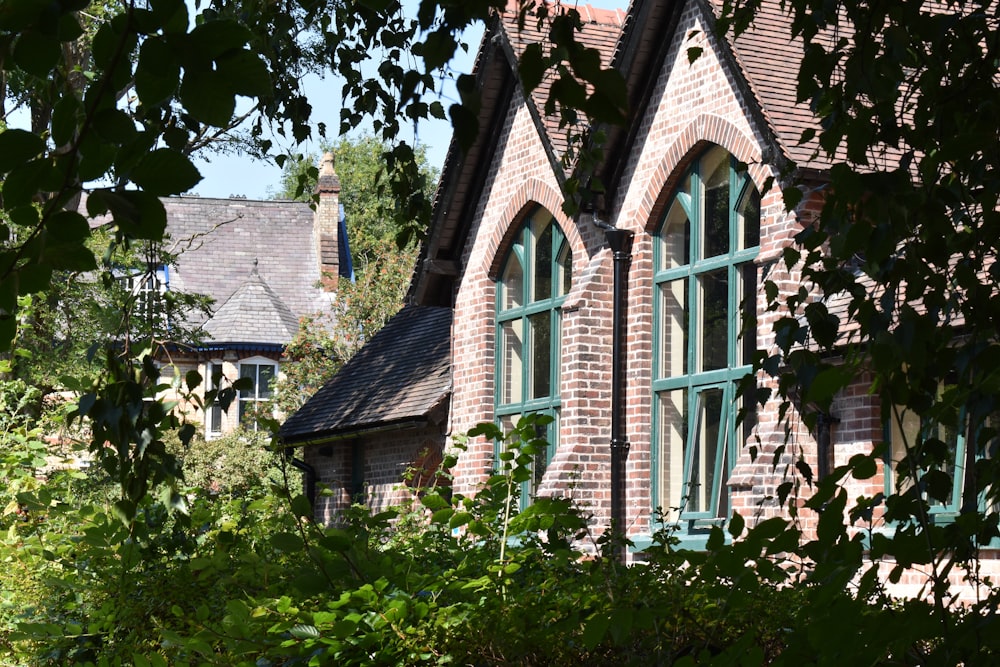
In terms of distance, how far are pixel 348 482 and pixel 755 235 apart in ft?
31.0

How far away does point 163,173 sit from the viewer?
1961mm

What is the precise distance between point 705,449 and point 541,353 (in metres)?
3.07

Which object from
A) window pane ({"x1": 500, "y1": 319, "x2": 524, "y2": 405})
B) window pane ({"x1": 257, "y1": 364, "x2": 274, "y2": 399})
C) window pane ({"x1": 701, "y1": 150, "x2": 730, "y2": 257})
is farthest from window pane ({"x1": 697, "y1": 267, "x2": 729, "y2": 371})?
window pane ({"x1": 257, "y1": 364, "x2": 274, "y2": 399})

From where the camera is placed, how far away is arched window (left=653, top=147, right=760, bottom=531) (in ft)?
41.0

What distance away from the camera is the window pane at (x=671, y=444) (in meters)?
13.3

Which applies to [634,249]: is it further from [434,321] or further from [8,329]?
[8,329]

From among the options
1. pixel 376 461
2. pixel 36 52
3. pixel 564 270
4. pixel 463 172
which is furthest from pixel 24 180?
pixel 376 461

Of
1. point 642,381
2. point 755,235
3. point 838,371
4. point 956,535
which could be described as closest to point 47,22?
point 838,371

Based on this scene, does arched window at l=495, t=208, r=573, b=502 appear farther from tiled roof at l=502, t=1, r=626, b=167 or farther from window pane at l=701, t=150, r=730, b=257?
window pane at l=701, t=150, r=730, b=257

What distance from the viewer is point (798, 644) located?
2.75m

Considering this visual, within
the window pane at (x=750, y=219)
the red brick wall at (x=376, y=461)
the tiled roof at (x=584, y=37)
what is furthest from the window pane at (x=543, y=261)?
the window pane at (x=750, y=219)

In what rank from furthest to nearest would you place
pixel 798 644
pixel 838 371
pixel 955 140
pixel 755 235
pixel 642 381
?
pixel 642 381
pixel 755 235
pixel 955 140
pixel 798 644
pixel 838 371

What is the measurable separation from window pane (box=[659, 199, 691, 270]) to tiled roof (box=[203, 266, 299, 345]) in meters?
27.1

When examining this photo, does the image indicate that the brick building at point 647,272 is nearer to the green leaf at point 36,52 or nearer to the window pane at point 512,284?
the window pane at point 512,284
